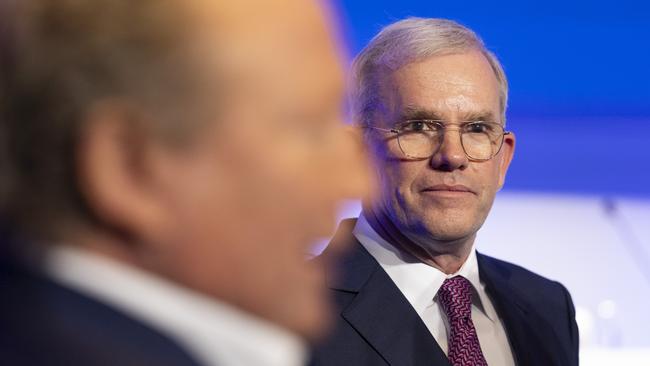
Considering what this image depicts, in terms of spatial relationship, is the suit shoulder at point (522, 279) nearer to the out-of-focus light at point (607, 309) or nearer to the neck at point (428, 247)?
the neck at point (428, 247)

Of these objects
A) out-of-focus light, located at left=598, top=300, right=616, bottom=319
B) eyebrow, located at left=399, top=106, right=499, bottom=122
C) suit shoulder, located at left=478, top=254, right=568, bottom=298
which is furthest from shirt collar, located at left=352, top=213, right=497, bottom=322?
out-of-focus light, located at left=598, top=300, right=616, bottom=319

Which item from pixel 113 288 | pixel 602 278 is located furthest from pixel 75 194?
pixel 602 278

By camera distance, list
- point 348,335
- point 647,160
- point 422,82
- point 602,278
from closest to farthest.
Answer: point 348,335, point 422,82, point 602,278, point 647,160

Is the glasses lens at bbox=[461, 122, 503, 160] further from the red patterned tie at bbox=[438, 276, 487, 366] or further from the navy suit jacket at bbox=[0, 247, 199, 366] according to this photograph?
the navy suit jacket at bbox=[0, 247, 199, 366]

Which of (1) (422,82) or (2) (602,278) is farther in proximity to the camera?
(2) (602,278)

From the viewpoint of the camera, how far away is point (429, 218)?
5.37 feet

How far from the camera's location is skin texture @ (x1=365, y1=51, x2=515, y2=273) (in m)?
1.63

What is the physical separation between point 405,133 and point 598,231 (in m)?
2.09

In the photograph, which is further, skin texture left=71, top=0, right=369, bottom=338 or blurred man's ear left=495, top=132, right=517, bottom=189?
blurred man's ear left=495, top=132, right=517, bottom=189

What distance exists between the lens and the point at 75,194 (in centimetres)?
34

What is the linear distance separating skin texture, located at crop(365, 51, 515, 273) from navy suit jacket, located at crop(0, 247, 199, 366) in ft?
4.31

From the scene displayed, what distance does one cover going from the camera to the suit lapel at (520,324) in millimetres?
1670

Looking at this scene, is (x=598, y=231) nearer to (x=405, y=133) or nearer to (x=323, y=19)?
(x=405, y=133)

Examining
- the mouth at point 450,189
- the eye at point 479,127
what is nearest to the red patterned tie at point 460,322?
the mouth at point 450,189
